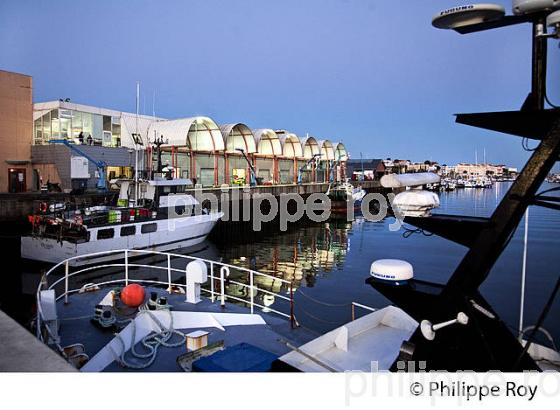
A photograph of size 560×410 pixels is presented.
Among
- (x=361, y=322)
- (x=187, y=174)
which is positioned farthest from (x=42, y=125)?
(x=361, y=322)

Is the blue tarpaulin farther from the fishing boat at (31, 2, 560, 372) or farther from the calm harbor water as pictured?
the calm harbor water

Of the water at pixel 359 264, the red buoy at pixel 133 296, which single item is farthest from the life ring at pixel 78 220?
the red buoy at pixel 133 296

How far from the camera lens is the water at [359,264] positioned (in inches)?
498

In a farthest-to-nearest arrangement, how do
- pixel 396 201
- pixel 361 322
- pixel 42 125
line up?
pixel 42 125 < pixel 361 322 < pixel 396 201

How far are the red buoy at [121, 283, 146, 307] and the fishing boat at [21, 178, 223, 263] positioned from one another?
11.6 m

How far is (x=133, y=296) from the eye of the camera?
7.29m

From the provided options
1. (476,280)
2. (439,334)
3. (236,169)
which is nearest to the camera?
(476,280)

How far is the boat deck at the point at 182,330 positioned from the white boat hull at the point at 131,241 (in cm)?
1093

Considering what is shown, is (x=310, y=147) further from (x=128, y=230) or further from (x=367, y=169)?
(x=128, y=230)

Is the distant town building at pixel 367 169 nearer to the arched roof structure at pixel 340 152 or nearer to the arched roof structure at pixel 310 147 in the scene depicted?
the arched roof structure at pixel 340 152

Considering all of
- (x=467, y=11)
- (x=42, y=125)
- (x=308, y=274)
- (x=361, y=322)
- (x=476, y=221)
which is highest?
(x=42, y=125)

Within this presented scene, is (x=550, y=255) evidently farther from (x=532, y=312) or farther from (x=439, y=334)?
(x=439, y=334)
